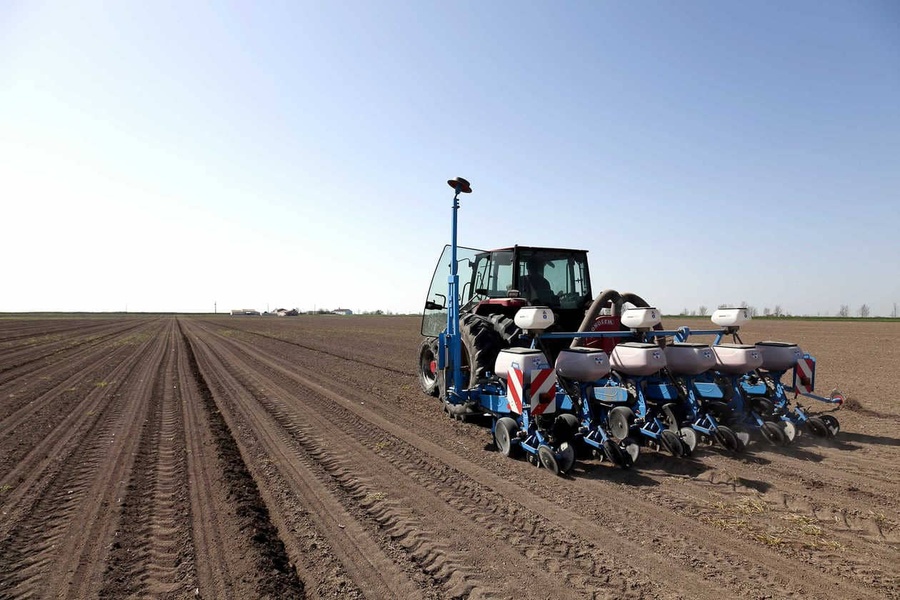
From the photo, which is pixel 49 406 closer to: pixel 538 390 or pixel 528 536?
pixel 538 390

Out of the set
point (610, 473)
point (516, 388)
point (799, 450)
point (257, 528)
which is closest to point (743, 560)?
point (610, 473)

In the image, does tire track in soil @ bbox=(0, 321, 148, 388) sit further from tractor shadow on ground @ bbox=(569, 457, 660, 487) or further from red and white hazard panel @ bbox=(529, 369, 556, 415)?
tractor shadow on ground @ bbox=(569, 457, 660, 487)

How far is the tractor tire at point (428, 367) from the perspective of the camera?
8.45 meters

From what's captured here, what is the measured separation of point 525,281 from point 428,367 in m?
2.87

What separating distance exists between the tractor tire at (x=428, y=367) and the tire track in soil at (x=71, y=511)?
4303 millimetres

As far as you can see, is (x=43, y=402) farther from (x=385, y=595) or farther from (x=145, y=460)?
(x=385, y=595)

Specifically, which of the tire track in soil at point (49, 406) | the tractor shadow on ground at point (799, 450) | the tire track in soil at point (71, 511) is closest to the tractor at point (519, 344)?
the tractor shadow on ground at point (799, 450)

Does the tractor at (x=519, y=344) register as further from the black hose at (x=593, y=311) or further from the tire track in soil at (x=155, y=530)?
the tire track in soil at (x=155, y=530)

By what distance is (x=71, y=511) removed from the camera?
3770 mm

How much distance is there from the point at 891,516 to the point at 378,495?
381 centimetres

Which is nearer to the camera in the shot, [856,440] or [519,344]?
[856,440]

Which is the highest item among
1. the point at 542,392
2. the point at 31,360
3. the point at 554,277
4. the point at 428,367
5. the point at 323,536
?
the point at 554,277

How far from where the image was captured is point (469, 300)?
7875mm

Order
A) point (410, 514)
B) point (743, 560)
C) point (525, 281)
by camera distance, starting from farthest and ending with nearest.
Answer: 1. point (525, 281)
2. point (410, 514)
3. point (743, 560)
